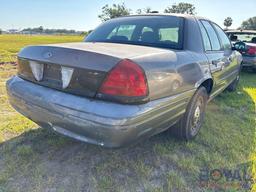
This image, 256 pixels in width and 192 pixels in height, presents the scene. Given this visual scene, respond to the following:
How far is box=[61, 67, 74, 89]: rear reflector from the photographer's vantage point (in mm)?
2199

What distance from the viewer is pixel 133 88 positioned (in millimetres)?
2018

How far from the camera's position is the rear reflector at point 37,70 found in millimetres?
2466

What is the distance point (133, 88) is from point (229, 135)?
77.3 inches

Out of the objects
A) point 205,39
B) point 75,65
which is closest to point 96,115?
point 75,65

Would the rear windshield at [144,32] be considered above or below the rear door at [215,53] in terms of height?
above

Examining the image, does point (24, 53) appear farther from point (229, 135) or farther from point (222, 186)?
point (229, 135)

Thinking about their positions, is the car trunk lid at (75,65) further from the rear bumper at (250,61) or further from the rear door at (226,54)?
the rear bumper at (250,61)

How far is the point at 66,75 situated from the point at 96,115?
0.51 metres

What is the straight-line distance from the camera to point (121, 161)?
264 centimetres

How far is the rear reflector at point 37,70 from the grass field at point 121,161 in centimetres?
69

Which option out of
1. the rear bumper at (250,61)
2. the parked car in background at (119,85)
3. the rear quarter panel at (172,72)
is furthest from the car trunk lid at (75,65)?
the rear bumper at (250,61)

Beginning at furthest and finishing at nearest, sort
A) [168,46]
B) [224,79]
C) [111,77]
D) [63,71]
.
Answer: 1. [224,79]
2. [168,46]
3. [63,71]
4. [111,77]

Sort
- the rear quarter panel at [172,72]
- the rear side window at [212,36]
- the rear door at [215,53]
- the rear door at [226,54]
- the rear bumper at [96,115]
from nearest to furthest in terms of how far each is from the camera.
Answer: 1. the rear bumper at [96,115]
2. the rear quarter panel at [172,72]
3. the rear door at [215,53]
4. the rear side window at [212,36]
5. the rear door at [226,54]

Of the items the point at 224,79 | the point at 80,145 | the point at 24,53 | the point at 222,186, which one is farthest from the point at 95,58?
the point at 224,79
